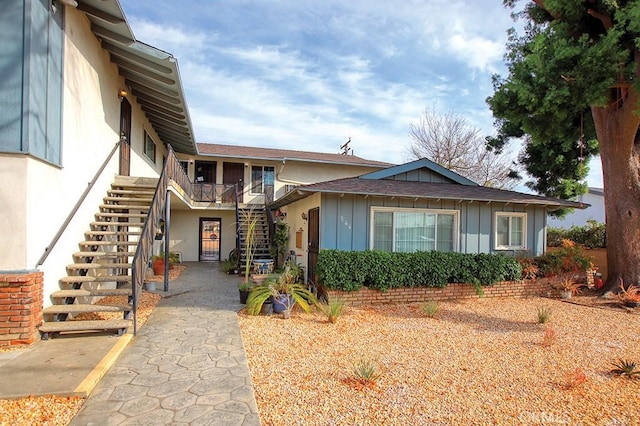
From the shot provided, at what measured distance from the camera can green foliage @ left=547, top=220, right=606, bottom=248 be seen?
16453 mm

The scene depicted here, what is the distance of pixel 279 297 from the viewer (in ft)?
22.3

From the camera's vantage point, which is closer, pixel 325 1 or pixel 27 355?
pixel 27 355

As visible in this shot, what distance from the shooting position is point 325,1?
9.23m

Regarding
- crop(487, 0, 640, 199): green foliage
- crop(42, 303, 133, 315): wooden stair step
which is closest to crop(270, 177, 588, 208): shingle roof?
crop(487, 0, 640, 199): green foliage

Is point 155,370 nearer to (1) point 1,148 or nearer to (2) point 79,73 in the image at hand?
(1) point 1,148

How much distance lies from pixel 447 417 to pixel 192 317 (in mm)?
4789

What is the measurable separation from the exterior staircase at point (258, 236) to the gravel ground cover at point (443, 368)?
6.55 metres

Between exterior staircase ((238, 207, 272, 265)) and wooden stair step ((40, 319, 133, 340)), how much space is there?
288 inches

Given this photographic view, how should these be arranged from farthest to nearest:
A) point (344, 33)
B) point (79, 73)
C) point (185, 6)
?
point (344, 33) → point (185, 6) → point (79, 73)

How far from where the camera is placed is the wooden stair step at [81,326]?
4.68 metres

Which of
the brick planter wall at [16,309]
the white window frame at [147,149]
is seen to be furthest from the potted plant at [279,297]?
the white window frame at [147,149]

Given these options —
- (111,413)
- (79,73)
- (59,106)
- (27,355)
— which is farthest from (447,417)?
(79,73)

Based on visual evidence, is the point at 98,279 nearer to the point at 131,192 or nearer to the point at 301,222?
the point at 131,192

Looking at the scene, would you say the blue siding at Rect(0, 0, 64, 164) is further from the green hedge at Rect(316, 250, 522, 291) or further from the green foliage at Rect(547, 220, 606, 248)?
the green foliage at Rect(547, 220, 606, 248)
